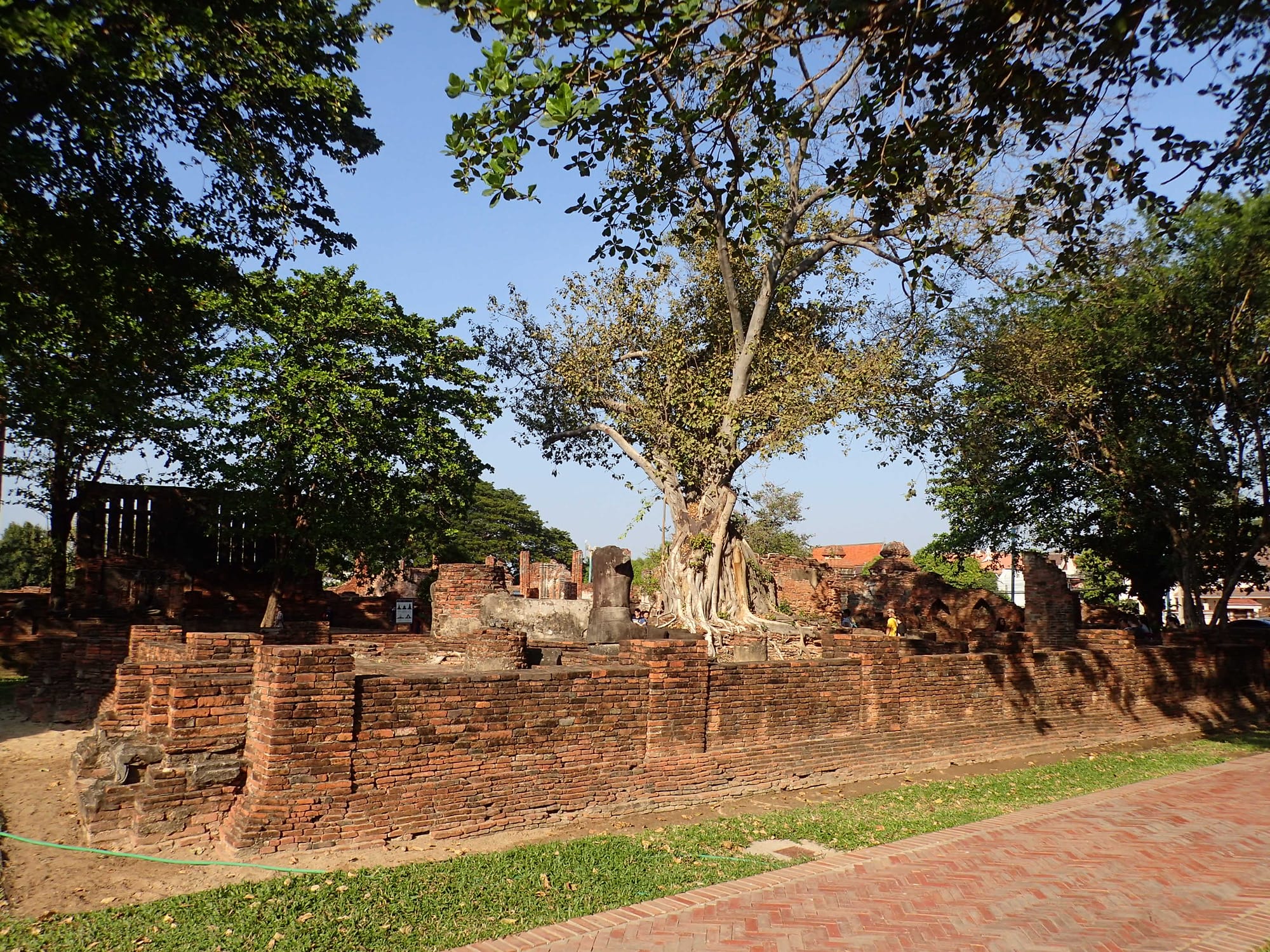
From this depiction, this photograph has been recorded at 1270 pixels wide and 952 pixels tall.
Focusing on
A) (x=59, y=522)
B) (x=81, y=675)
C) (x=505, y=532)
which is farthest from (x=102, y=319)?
(x=505, y=532)

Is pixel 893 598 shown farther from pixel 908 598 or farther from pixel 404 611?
pixel 404 611

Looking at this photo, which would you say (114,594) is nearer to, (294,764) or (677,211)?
(294,764)

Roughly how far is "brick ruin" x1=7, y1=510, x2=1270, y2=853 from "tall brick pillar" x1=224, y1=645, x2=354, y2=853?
0.01 m

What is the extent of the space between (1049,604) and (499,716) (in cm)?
1580

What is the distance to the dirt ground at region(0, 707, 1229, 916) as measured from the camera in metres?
5.88

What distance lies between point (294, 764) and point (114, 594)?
1304cm

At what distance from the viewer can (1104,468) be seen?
18.9 metres

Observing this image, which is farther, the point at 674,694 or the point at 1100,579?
the point at 1100,579

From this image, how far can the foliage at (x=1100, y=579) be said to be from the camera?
26453 mm

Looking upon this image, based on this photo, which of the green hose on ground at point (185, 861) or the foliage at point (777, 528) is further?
the foliage at point (777, 528)

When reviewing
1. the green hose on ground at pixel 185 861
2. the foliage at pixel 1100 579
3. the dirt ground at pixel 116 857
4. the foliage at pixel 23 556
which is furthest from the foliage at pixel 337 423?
the foliage at pixel 23 556

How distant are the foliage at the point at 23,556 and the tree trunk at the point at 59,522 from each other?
19.0 metres

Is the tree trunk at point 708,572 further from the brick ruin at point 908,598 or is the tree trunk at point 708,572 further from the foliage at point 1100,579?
the foliage at point 1100,579

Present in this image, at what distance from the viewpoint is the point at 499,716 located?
7625mm
